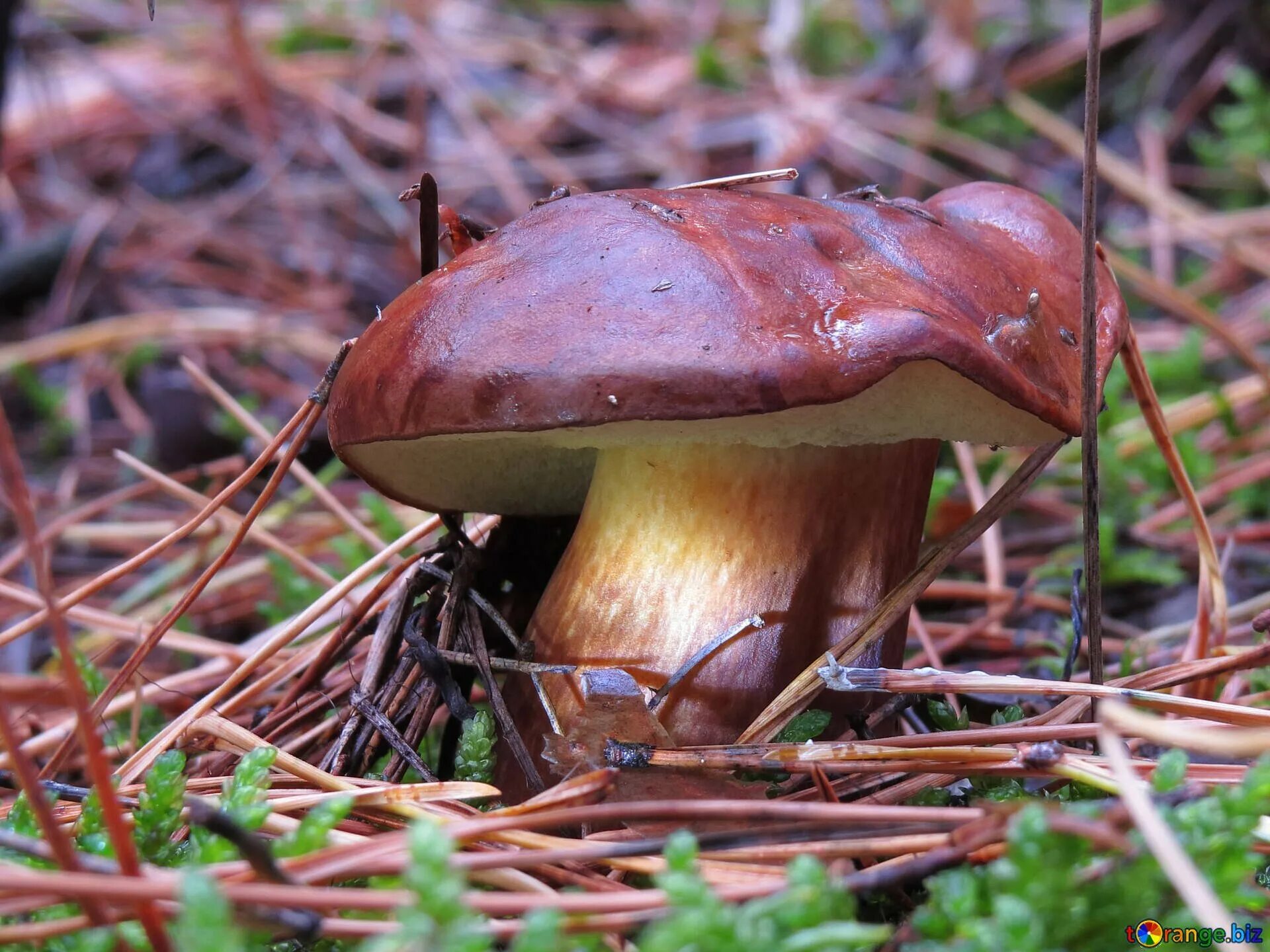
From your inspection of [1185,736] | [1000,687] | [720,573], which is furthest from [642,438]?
[1185,736]

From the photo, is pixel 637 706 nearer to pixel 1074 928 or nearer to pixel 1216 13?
pixel 1074 928

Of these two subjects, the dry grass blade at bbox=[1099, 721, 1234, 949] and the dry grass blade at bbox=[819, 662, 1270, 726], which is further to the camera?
the dry grass blade at bbox=[819, 662, 1270, 726]

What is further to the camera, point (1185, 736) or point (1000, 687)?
point (1000, 687)

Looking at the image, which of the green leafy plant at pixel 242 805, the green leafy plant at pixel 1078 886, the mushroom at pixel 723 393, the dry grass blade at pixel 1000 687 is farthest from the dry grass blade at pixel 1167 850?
the green leafy plant at pixel 242 805

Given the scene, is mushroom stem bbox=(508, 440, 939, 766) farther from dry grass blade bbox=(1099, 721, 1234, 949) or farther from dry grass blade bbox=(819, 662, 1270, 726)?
dry grass blade bbox=(1099, 721, 1234, 949)

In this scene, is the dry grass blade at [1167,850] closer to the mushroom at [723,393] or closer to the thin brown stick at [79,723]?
the mushroom at [723,393]

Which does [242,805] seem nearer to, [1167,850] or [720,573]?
[720,573]

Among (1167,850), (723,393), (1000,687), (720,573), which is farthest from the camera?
(720,573)

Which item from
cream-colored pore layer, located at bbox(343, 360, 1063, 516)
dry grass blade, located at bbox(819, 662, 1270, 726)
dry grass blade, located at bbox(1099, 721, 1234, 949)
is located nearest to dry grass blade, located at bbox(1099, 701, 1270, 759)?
dry grass blade, located at bbox(1099, 721, 1234, 949)
